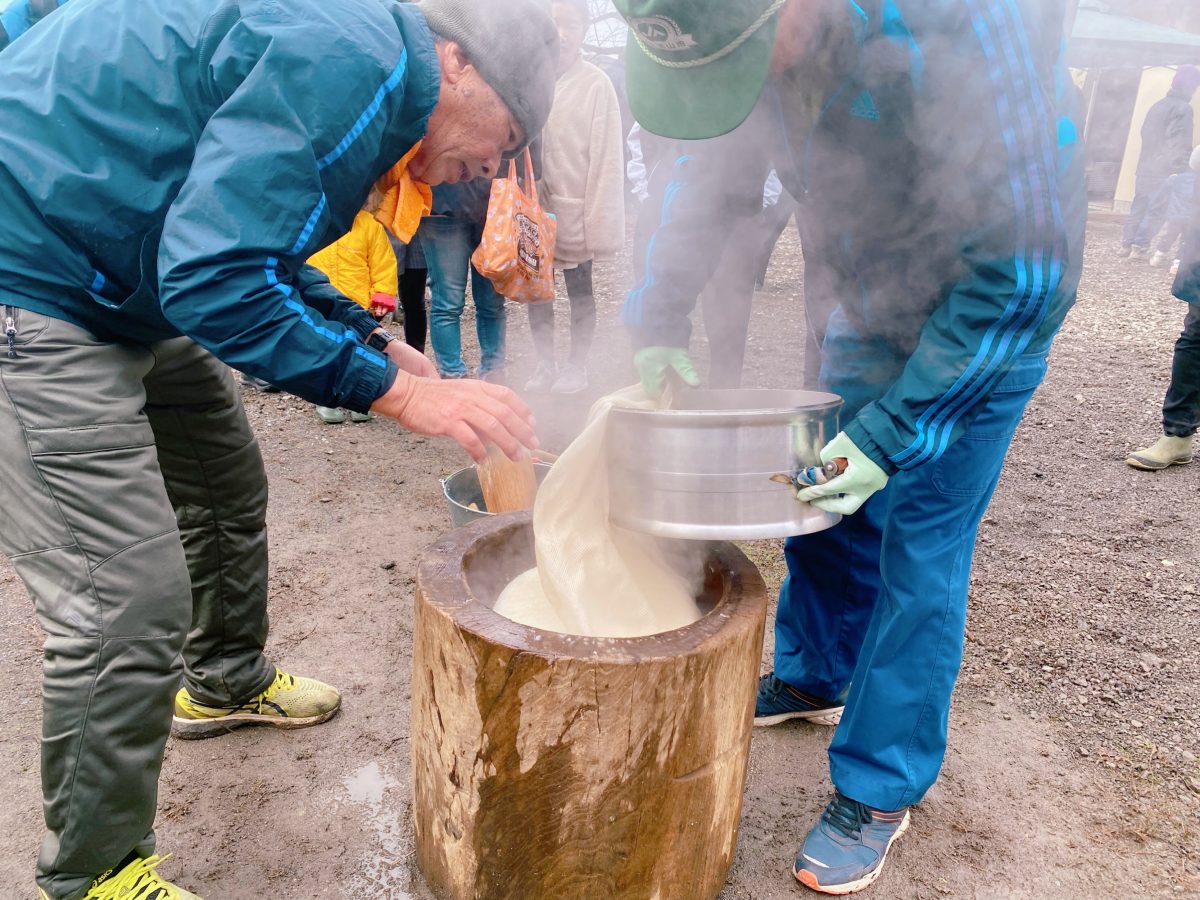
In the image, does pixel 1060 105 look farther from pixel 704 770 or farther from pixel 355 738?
pixel 355 738

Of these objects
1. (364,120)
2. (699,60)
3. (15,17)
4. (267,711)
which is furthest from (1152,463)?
(15,17)

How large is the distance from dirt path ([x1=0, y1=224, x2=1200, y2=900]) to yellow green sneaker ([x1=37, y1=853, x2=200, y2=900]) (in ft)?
0.63

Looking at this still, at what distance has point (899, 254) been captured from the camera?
6.11 feet

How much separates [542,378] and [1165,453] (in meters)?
3.33

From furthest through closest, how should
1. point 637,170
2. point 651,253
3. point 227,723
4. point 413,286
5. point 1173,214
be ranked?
point 1173,214
point 637,170
point 413,286
point 227,723
point 651,253

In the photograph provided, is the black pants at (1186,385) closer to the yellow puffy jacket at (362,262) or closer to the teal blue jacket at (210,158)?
the yellow puffy jacket at (362,262)

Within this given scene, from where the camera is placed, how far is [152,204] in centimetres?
153

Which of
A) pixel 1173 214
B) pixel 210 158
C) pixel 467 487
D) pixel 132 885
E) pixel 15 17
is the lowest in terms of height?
pixel 132 885

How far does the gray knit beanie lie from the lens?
159 cm

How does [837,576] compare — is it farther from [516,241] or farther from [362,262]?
[362,262]

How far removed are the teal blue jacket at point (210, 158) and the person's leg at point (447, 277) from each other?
2707 mm

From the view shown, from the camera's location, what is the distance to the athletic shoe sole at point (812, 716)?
2.55 meters

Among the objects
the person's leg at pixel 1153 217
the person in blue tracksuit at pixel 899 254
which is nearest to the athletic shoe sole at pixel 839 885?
the person in blue tracksuit at pixel 899 254

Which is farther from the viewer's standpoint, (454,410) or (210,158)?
(454,410)
